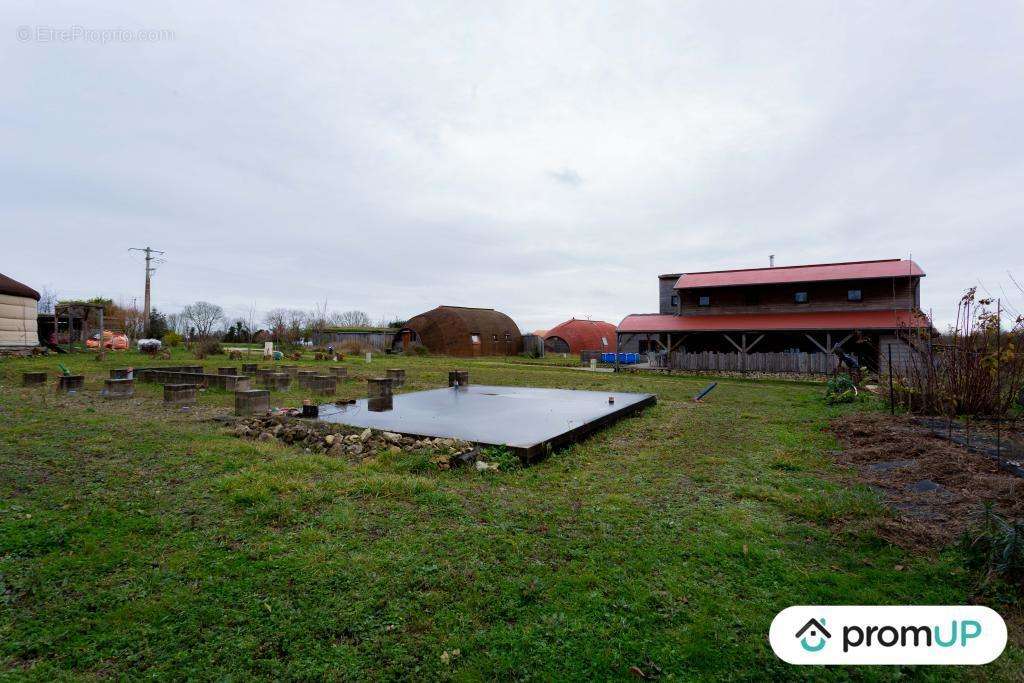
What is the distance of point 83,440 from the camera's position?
598cm

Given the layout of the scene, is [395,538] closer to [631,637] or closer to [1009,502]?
[631,637]

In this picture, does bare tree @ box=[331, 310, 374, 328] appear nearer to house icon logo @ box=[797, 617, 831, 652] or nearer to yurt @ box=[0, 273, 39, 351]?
yurt @ box=[0, 273, 39, 351]

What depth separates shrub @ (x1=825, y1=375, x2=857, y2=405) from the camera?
11.5 m

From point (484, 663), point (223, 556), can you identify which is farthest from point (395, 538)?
point (484, 663)

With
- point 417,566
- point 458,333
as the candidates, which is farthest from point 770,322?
point 417,566

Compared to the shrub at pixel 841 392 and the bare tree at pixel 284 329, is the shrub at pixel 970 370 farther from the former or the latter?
the bare tree at pixel 284 329

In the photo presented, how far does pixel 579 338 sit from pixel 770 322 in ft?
60.5

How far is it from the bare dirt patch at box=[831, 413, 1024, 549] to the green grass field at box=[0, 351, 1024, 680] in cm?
29

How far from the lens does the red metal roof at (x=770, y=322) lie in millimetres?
19102

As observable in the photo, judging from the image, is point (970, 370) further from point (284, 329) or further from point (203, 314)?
point (203, 314)

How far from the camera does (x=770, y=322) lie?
21.5 m

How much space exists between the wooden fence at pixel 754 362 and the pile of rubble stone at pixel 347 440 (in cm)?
1813

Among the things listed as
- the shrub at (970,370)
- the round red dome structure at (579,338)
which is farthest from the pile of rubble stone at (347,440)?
the round red dome structure at (579,338)

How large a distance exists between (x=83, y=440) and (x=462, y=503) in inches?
216
